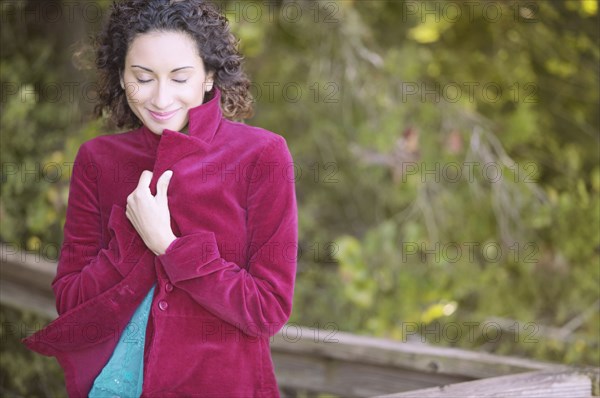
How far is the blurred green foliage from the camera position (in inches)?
148

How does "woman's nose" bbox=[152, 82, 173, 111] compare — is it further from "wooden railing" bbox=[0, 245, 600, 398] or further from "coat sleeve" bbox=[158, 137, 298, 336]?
"wooden railing" bbox=[0, 245, 600, 398]

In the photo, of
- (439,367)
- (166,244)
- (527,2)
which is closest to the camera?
(166,244)

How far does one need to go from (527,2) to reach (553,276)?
5.29ft

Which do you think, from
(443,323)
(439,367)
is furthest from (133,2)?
(443,323)

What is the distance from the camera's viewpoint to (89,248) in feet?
5.86

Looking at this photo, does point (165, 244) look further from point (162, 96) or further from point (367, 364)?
point (367, 364)

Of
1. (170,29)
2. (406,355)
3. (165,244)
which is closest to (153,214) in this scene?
(165,244)

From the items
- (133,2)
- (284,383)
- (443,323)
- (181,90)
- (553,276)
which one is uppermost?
(133,2)

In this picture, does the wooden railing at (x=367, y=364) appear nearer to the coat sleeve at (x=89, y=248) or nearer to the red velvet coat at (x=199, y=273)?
the red velvet coat at (x=199, y=273)

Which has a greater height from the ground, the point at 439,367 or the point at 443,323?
the point at 439,367

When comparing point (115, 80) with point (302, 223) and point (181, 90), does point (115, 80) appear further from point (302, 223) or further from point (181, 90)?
point (302, 223)

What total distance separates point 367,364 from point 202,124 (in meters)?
1.20

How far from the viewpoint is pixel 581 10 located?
3389 millimetres

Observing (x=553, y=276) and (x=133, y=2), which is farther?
(x=553, y=276)
